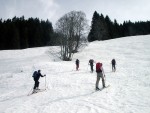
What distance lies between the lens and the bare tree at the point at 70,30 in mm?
48688

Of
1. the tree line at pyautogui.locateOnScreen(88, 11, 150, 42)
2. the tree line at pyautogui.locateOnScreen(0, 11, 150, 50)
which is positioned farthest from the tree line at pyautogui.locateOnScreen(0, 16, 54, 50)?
the tree line at pyautogui.locateOnScreen(88, 11, 150, 42)

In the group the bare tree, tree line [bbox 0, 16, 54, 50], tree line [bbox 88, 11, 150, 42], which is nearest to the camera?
the bare tree

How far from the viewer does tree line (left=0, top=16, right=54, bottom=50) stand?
78.5 m

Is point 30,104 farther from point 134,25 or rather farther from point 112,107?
point 134,25

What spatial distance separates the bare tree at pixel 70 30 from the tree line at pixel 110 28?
2803 cm

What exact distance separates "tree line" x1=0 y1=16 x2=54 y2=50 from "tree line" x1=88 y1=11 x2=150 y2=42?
55.7ft

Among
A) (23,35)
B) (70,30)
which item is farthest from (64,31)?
(23,35)

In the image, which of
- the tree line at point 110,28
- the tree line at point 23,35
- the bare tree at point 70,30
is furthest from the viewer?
the tree line at point 110,28

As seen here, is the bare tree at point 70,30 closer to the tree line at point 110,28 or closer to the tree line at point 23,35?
the tree line at point 23,35

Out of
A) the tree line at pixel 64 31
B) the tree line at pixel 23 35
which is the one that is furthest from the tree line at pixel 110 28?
the tree line at pixel 23 35

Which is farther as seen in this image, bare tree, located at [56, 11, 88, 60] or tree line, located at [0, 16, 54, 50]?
tree line, located at [0, 16, 54, 50]

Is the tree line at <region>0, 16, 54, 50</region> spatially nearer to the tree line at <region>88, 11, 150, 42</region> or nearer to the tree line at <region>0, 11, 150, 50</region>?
the tree line at <region>0, 11, 150, 50</region>

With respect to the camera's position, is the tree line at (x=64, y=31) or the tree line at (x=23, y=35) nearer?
the tree line at (x=64, y=31)

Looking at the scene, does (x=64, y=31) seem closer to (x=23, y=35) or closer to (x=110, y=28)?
(x=23, y=35)
